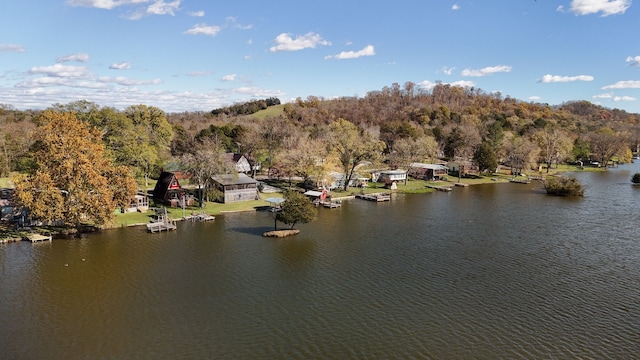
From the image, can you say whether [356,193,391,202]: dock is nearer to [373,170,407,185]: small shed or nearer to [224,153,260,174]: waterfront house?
[373,170,407,185]: small shed

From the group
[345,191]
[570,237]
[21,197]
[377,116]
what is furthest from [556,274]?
[377,116]

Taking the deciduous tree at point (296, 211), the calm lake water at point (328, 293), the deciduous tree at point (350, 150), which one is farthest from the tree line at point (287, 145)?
the deciduous tree at point (296, 211)

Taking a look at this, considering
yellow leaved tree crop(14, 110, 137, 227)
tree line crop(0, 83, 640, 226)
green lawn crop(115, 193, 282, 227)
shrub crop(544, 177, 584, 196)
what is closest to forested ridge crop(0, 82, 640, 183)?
tree line crop(0, 83, 640, 226)

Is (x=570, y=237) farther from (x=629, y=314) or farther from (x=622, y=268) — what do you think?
(x=629, y=314)

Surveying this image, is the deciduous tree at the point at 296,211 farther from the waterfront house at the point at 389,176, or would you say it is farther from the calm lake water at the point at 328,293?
the waterfront house at the point at 389,176

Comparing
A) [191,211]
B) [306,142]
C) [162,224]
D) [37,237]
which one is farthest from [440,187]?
[37,237]

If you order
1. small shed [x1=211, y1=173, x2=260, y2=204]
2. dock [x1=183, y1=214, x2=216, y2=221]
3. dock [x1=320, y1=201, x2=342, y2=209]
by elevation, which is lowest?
dock [x1=183, y1=214, x2=216, y2=221]

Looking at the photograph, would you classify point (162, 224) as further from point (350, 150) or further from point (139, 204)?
point (350, 150)
